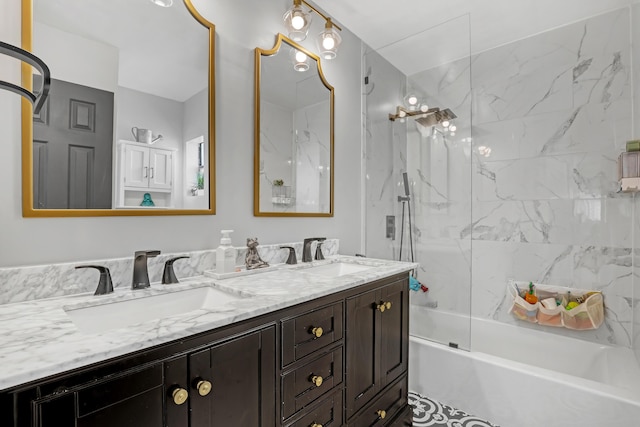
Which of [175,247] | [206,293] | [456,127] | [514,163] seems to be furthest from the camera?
[514,163]

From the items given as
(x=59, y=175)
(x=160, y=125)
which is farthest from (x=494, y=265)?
(x=59, y=175)

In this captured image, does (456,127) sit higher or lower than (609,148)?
higher

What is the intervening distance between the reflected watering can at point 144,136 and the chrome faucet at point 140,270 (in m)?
0.45

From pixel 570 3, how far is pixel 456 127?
1.05 meters

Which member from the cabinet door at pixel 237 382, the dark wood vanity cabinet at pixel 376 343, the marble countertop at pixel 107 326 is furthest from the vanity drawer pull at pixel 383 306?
the cabinet door at pixel 237 382

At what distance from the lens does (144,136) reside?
129 centimetres

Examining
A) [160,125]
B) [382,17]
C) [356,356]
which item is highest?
[382,17]

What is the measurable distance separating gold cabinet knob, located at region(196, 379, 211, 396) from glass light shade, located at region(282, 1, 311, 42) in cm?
173

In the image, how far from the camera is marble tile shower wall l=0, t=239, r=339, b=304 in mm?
969

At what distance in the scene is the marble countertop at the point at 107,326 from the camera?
582mm

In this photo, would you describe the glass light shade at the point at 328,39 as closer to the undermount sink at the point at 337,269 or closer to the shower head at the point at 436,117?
the shower head at the point at 436,117

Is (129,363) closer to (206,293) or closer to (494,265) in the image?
(206,293)

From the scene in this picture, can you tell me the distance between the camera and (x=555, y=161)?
2.50 m

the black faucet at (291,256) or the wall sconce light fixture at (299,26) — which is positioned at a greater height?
the wall sconce light fixture at (299,26)
